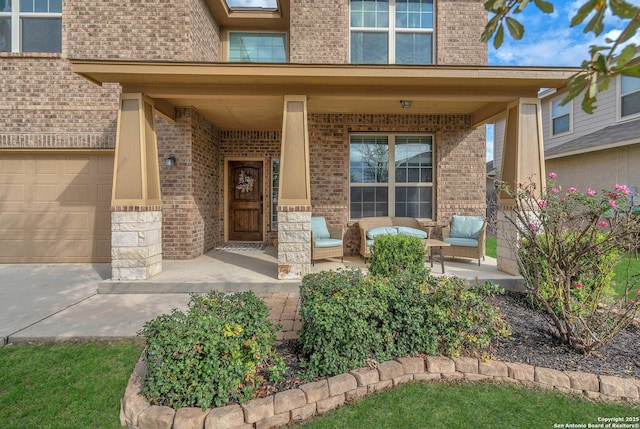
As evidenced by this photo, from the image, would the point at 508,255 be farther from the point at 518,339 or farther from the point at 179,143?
the point at 179,143

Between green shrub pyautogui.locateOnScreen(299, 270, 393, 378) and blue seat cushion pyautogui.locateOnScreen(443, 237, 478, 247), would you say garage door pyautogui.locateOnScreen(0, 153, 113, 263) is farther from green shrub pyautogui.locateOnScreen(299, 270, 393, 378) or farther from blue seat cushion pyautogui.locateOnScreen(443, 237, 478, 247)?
blue seat cushion pyautogui.locateOnScreen(443, 237, 478, 247)

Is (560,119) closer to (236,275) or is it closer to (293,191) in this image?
(293,191)

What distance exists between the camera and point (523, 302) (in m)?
4.11

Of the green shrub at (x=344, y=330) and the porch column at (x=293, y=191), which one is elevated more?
the porch column at (x=293, y=191)

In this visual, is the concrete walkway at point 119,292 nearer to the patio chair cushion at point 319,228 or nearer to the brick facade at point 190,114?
the patio chair cushion at point 319,228

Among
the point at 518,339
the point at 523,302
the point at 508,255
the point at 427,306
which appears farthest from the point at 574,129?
the point at 427,306

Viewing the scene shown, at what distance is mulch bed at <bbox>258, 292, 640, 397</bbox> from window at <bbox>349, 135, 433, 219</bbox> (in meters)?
4.10

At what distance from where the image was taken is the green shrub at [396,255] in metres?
4.17

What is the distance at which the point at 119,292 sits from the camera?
4.68 meters

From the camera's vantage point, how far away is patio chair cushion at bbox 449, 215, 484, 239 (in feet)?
20.8

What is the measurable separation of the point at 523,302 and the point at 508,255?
1.23 m

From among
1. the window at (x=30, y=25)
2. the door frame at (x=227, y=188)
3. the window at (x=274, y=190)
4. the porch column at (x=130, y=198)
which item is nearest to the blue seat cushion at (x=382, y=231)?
the window at (x=274, y=190)

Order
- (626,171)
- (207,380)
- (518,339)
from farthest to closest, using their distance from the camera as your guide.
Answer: (626,171) < (518,339) < (207,380)

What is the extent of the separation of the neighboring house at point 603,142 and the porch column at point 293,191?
6.79m
